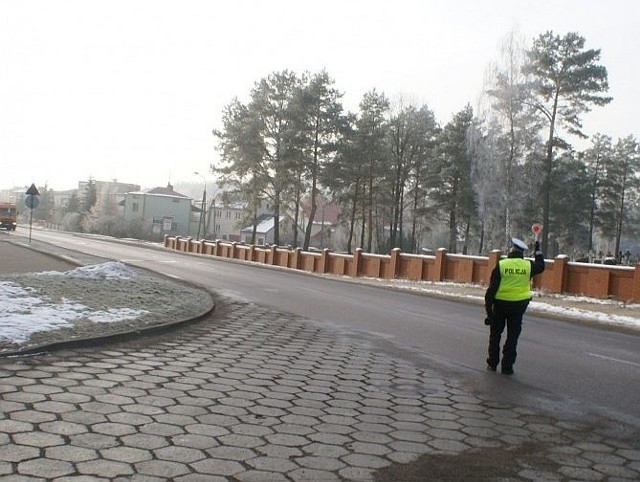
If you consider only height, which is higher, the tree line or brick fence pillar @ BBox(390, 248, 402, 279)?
the tree line

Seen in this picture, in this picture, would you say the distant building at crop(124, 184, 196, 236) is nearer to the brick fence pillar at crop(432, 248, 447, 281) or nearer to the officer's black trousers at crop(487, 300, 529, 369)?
the brick fence pillar at crop(432, 248, 447, 281)

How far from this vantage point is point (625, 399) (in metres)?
7.13

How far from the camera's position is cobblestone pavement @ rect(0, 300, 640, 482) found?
4.29 metres

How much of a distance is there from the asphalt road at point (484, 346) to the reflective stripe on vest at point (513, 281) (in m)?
1.01

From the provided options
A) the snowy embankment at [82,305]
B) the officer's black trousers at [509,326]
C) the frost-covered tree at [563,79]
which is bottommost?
the snowy embankment at [82,305]

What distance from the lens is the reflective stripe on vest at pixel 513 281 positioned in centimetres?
838

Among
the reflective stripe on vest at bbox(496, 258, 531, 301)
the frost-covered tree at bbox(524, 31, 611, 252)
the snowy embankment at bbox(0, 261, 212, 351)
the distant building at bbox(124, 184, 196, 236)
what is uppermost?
the frost-covered tree at bbox(524, 31, 611, 252)

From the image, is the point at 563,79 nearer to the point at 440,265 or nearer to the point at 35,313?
the point at 440,265

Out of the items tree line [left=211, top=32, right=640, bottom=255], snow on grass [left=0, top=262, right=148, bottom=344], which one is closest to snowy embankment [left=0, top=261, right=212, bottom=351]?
snow on grass [left=0, top=262, right=148, bottom=344]

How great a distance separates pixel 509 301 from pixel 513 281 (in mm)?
261

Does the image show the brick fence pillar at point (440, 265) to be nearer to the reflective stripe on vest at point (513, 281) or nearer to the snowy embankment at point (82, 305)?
the snowy embankment at point (82, 305)

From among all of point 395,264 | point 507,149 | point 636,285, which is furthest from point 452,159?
point 636,285

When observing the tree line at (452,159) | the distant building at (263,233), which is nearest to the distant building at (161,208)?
the distant building at (263,233)

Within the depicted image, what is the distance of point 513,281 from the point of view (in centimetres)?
839
